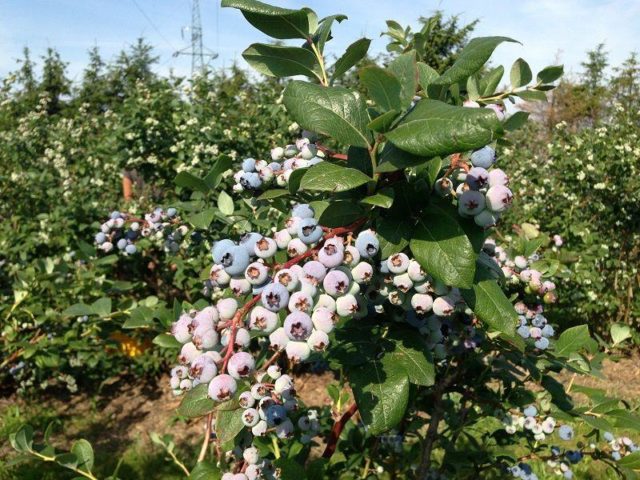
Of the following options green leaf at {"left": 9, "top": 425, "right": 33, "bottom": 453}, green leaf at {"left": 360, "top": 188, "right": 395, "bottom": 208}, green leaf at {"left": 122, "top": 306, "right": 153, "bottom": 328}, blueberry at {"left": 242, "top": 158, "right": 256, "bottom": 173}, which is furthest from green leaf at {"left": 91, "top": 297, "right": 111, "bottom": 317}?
green leaf at {"left": 360, "top": 188, "right": 395, "bottom": 208}

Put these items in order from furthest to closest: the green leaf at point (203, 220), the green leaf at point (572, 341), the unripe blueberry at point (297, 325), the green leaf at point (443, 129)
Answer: the green leaf at point (572, 341) → the green leaf at point (203, 220) → the unripe blueberry at point (297, 325) → the green leaf at point (443, 129)

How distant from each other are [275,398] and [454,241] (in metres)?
0.38

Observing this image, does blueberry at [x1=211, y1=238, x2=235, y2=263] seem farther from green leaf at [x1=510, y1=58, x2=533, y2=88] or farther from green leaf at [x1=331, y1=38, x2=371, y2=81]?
green leaf at [x1=510, y1=58, x2=533, y2=88]

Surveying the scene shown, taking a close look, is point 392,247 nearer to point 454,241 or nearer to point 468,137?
point 454,241

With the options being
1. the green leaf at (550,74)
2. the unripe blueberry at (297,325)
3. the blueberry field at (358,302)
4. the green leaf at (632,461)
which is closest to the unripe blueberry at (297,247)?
the blueberry field at (358,302)

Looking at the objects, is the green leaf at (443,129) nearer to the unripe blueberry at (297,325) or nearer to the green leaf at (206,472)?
the unripe blueberry at (297,325)

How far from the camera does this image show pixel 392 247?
802 mm

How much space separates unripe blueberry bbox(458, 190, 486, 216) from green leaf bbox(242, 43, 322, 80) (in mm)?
350

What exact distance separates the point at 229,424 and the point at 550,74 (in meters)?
0.84

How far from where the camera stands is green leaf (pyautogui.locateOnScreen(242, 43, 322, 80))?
0.91m

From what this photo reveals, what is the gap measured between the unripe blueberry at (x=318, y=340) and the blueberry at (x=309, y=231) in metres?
0.13

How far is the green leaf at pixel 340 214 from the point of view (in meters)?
0.80

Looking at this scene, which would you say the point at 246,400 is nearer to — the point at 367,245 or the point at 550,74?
the point at 367,245

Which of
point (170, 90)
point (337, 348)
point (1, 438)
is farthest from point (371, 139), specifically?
point (170, 90)
